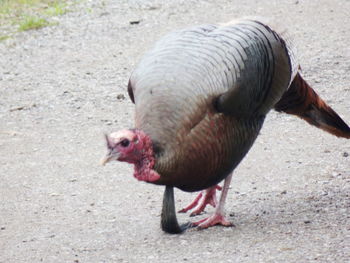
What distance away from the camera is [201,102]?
4.64 metres

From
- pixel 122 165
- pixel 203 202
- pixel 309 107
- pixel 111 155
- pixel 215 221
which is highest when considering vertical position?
pixel 111 155

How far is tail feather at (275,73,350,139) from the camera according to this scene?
225 inches

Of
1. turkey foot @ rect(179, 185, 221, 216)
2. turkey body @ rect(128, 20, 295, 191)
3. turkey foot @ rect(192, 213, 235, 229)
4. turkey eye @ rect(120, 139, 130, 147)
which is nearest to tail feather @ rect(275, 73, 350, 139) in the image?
turkey body @ rect(128, 20, 295, 191)

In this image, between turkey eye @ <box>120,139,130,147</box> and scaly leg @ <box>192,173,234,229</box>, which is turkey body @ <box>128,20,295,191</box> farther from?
scaly leg @ <box>192,173,234,229</box>

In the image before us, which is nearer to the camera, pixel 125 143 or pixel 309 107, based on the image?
pixel 125 143

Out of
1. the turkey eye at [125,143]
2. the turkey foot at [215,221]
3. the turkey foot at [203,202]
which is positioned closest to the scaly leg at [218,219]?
the turkey foot at [215,221]

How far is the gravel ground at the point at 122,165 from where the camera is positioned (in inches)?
198

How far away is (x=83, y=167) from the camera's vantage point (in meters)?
6.74

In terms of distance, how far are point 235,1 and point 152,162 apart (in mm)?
7466

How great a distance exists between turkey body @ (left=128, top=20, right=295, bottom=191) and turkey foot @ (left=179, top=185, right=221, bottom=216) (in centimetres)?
70

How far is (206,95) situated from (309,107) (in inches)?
54.1

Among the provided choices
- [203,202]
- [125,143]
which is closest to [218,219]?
[203,202]

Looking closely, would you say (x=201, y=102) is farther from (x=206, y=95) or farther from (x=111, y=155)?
(x=111, y=155)

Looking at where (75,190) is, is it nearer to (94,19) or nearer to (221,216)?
(221,216)
